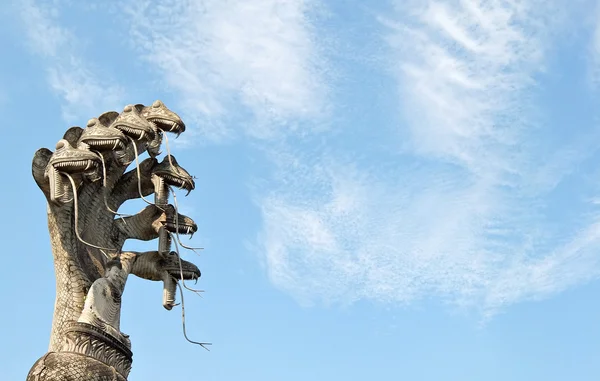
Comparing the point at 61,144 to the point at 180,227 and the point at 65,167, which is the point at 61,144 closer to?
the point at 65,167

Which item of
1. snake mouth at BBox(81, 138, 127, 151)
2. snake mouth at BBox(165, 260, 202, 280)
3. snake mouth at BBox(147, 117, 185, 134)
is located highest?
snake mouth at BBox(147, 117, 185, 134)

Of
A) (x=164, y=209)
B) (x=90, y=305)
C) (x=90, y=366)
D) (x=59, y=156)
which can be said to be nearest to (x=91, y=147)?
(x=59, y=156)

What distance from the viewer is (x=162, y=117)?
13.1 metres

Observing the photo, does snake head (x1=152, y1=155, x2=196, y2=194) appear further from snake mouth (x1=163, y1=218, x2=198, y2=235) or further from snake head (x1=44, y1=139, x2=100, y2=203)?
snake head (x1=44, y1=139, x2=100, y2=203)

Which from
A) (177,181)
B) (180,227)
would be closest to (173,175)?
(177,181)

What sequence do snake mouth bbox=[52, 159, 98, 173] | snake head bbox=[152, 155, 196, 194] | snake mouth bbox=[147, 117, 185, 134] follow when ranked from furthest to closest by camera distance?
snake mouth bbox=[147, 117, 185, 134] → snake head bbox=[152, 155, 196, 194] → snake mouth bbox=[52, 159, 98, 173]

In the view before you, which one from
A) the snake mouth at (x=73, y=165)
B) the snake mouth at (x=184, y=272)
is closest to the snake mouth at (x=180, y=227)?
the snake mouth at (x=184, y=272)

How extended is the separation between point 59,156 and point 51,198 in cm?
59

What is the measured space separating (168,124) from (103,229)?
6.37ft

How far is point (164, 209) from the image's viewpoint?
12695mm

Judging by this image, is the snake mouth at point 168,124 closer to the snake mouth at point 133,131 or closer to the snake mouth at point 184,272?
the snake mouth at point 133,131

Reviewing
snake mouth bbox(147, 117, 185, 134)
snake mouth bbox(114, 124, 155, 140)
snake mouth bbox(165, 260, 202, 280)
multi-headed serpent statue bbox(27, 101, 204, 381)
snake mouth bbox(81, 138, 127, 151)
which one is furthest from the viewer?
snake mouth bbox(147, 117, 185, 134)

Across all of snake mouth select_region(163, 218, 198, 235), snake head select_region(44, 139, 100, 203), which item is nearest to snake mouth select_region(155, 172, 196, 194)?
snake mouth select_region(163, 218, 198, 235)

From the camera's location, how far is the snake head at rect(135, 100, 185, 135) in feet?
42.8
